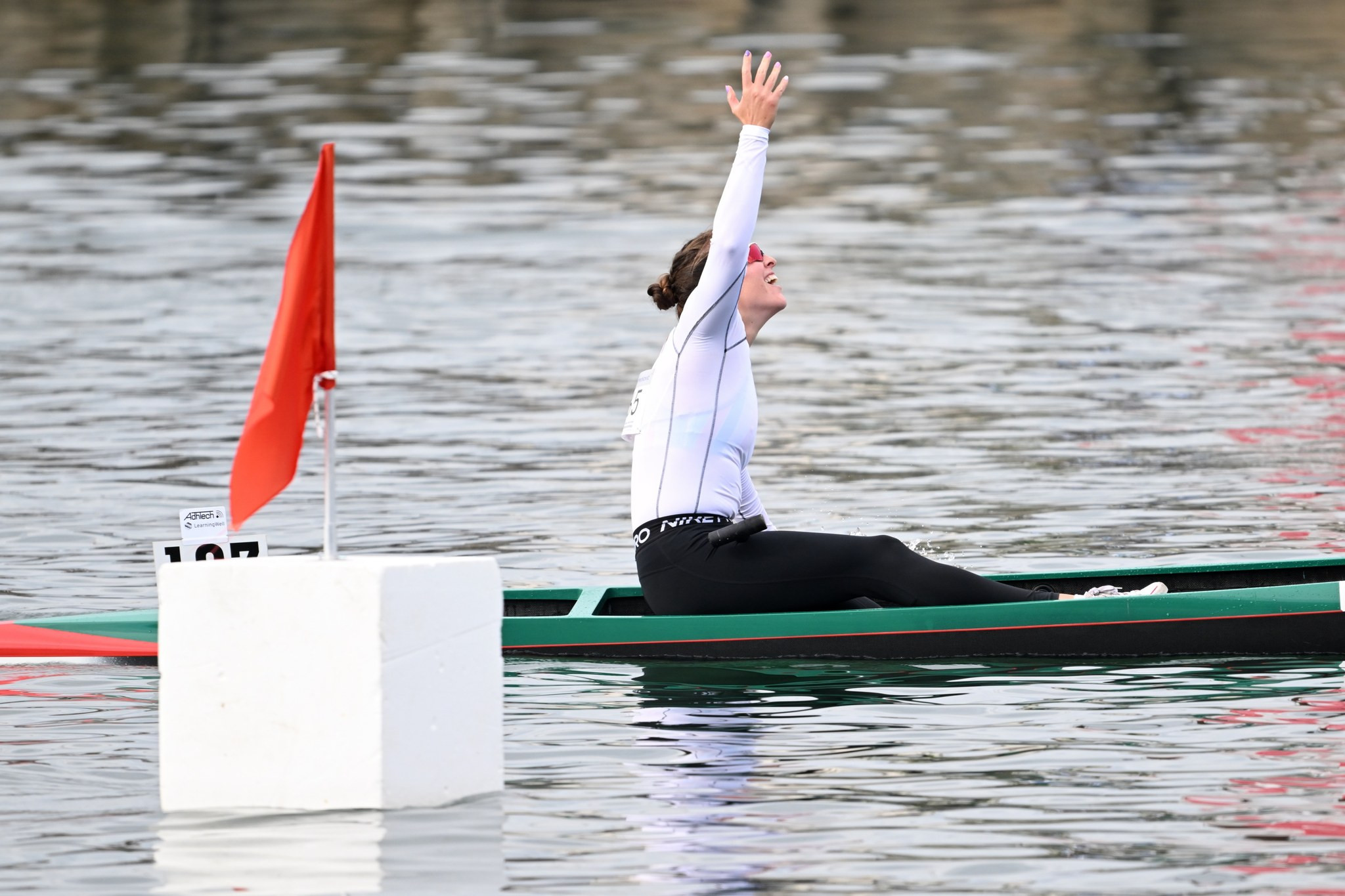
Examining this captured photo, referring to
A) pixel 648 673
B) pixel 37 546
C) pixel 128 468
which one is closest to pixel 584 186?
pixel 128 468

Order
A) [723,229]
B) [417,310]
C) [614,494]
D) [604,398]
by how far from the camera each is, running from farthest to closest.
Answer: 1. [417,310]
2. [604,398]
3. [614,494]
4. [723,229]

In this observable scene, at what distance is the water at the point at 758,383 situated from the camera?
6.34 m

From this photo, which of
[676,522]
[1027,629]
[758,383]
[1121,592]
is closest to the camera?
[676,522]

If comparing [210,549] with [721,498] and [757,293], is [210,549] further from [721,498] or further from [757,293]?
[757,293]

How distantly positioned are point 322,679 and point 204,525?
7.44 feet

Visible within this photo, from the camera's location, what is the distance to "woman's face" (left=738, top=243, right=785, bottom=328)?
8297mm

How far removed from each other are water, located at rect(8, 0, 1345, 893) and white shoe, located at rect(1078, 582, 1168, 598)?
0.29 meters

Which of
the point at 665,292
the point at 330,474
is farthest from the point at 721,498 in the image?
the point at 330,474

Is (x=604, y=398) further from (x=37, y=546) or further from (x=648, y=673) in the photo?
(x=648, y=673)

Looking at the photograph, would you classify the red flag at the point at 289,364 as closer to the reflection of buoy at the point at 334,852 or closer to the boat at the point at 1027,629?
the reflection of buoy at the point at 334,852

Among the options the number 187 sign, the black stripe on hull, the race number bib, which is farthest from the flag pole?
the black stripe on hull

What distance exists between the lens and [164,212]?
1025 inches

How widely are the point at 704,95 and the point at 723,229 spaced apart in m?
27.3

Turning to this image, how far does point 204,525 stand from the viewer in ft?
27.1
